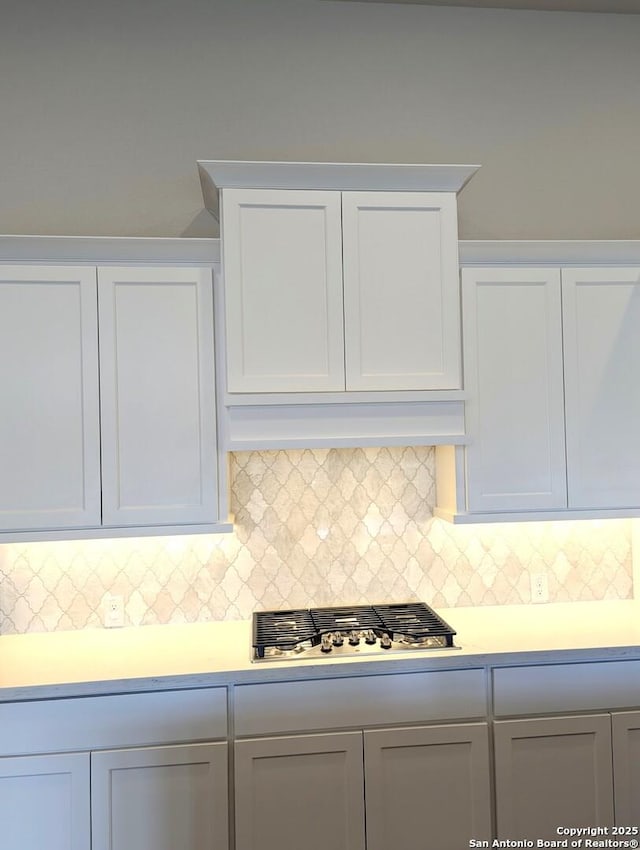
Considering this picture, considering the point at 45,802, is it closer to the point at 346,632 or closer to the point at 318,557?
the point at 346,632

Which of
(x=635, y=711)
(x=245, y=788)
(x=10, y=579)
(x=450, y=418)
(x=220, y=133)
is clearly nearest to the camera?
(x=245, y=788)

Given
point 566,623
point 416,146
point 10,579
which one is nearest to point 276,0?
point 416,146

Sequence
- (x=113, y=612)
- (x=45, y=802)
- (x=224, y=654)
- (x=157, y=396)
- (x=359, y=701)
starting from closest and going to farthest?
(x=45, y=802), (x=359, y=701), (x=224, y=654), (x=157, y=396), (x=113, y=612)

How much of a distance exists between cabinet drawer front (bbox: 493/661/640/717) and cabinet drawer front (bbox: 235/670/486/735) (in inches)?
3.4

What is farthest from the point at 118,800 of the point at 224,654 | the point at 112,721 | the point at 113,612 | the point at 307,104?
the point at 307,104

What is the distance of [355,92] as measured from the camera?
2.79m

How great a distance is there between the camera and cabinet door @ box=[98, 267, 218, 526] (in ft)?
7.53

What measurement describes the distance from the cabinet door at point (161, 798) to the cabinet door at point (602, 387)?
61.5 inches

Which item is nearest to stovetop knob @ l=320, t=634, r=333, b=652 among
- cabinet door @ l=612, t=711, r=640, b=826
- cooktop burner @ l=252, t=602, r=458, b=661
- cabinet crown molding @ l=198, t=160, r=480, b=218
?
cooktop burner @ l=252, t=602, r=458, b=661

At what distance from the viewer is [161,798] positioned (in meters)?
2.03

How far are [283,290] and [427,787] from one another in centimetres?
167

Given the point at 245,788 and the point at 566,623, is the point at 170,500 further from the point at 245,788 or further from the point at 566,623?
the point at 566,623

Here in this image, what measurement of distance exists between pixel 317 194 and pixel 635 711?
6.64ft

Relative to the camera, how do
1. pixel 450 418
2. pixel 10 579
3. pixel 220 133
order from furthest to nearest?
pixel 220 133
pixel 10 579
pixel 450 418
